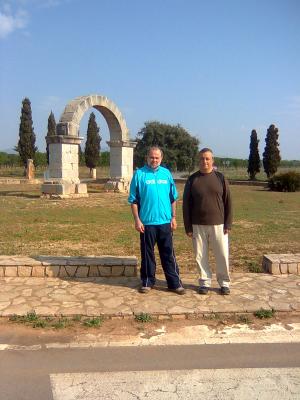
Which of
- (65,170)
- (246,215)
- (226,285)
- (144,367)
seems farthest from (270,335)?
(65,170)

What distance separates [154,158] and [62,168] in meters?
12.9

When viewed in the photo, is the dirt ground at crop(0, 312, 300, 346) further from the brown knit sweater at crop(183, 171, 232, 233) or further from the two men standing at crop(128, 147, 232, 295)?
the brown knit sweater at crop(183, 171, 232, 233)

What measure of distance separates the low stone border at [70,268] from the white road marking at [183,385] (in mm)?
2283

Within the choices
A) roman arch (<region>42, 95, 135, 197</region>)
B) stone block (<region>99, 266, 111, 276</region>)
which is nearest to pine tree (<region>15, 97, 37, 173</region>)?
roman arch (<region>42, 95, 135, 197</region>)

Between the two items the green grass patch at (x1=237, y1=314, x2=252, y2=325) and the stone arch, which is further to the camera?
the stone arch

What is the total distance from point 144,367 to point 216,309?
1.33 meters

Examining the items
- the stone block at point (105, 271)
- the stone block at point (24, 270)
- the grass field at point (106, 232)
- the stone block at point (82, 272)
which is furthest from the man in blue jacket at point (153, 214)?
the stone block at point (24, 270)

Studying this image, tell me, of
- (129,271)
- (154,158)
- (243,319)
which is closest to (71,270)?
(129,271)

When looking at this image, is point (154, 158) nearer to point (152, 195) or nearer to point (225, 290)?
point (152, 195)

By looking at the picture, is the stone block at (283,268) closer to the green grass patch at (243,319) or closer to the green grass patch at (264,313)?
the green grass patch at (264,313)

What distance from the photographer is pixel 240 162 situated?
75750 mm

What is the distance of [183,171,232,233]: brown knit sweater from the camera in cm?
450

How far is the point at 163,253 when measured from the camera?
4734mm

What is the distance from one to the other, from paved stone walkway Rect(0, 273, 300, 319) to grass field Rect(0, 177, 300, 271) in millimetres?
1067
